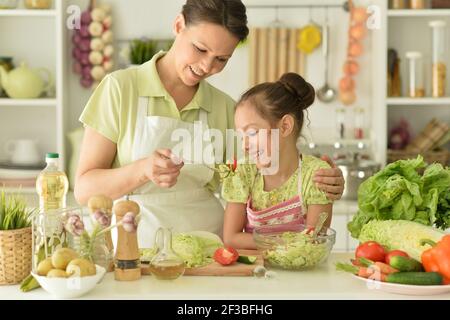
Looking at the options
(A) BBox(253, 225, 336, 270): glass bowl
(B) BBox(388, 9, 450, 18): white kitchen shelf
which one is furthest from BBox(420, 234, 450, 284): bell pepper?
(B) BBox(388, 9, 450, 18): white kitchen shelf

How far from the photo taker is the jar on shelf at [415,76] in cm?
323

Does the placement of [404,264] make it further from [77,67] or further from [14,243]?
[77,67]

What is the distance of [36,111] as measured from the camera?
11.2 feet

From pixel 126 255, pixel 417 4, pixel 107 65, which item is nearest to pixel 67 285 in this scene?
pixel 126 255

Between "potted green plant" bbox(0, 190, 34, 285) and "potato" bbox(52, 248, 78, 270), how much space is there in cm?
12

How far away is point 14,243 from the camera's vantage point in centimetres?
145

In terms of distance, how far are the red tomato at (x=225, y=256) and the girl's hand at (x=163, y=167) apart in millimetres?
175

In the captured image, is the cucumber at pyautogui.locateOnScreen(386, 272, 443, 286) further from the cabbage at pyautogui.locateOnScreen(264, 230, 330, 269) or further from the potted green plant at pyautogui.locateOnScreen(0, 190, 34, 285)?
the potted green plant at pyautogui.locateOnScreen(0, 190, 34, 285)

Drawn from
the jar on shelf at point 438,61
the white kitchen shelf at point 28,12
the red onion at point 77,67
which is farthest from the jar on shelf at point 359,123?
the white kitchen shelf at point 28,12

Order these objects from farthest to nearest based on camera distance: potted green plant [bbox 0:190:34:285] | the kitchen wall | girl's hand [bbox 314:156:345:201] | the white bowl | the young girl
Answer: the kitchen wall
the young girl
girl's hand [bbox 314:156:345:201]
potted green plant [bbox 0:190:34:285]
the white bowl

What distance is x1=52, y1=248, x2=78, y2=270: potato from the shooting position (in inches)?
53.4

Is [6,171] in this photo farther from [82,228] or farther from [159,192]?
[82,228]

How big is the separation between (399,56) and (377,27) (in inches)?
9.1

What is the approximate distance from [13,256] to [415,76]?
7.36ft
